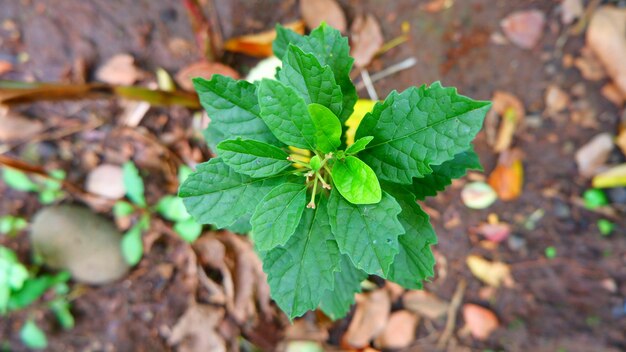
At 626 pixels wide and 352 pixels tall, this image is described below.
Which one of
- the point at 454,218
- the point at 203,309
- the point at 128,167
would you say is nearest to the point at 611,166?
the point at 454,218

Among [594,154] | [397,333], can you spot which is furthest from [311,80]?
[594,154]

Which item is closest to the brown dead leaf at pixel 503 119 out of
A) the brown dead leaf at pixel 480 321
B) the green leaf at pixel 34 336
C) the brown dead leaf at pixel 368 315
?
the brown dead leaf at pixel 480 321

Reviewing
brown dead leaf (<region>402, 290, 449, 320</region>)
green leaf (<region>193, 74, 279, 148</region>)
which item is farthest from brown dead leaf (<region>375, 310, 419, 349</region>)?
green leaf (<region>193, 74, 279, 148</region>)

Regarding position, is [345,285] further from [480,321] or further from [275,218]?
[480,321]

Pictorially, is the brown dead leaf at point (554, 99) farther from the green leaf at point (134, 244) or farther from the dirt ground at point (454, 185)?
the green leaf at point (134, 244)

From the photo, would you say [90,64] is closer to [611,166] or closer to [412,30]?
[412,30]

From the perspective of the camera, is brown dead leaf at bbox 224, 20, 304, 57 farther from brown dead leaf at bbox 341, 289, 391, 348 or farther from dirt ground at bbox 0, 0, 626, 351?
brown dead leaf at bbox 341, 289, 391, 348
